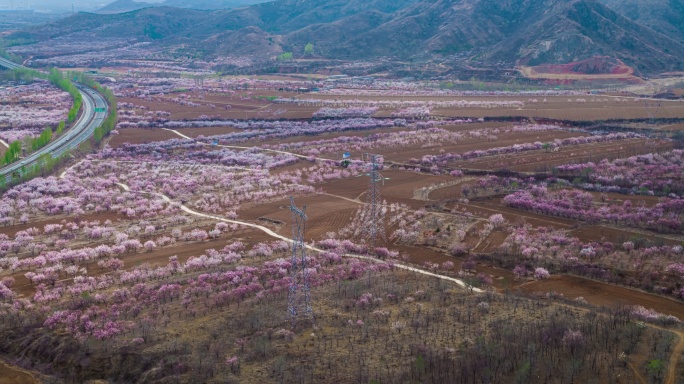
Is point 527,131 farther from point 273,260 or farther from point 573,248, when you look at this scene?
point 273,260

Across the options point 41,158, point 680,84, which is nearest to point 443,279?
point 41,158

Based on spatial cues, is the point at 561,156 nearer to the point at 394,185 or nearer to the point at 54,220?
the point at 394,185

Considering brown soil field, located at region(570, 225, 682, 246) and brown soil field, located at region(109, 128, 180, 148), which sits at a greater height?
brown soil field, located at region(570, 225, 682, 246)

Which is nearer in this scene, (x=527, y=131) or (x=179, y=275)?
(x=179, y=275)

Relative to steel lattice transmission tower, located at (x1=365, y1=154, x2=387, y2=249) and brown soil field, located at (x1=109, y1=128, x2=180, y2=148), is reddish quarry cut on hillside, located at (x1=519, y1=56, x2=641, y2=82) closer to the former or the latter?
brown soil field, located at (x1=109, y1=128, x2=180, y2=148)

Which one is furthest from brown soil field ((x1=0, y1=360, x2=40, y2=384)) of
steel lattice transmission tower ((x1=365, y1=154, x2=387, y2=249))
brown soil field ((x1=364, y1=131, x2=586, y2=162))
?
brown soil field ((x1=364, y1=131, x2=586, y2=162))
